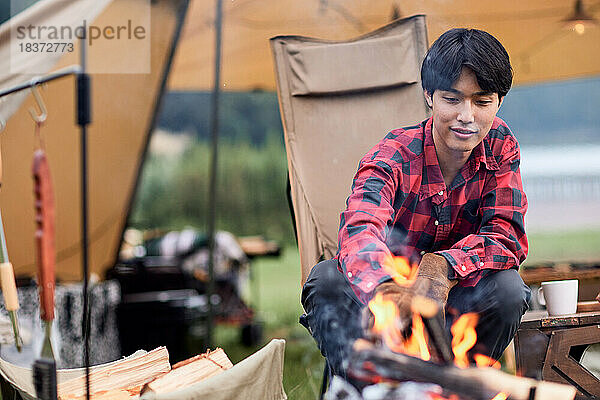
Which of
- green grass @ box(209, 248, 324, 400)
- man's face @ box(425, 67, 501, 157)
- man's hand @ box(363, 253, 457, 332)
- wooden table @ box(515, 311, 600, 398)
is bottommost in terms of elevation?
green grass @ box(209, 248, 324, 400)

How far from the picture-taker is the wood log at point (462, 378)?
0.96m

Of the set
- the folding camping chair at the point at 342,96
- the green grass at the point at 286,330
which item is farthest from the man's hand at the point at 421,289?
the green grass at the point at 286,330

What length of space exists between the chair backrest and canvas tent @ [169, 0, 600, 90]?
0.47 metres

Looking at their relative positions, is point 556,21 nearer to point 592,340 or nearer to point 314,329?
point 592,340

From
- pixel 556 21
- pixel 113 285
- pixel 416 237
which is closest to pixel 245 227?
pixel 113 285

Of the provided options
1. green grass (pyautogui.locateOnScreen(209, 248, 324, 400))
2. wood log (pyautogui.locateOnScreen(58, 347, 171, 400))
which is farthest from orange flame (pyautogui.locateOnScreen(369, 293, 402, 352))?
green grass (pyautogui.locateOnScreen(209, 248, 324, 400))

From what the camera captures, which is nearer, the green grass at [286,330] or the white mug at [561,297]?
the white mug at [561,297]

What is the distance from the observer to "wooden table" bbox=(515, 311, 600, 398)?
1.52 meters

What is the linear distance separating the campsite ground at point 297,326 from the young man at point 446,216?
1037 millimetres

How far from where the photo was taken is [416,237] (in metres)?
1.49

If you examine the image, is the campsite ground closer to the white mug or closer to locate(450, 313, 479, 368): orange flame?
the white mug

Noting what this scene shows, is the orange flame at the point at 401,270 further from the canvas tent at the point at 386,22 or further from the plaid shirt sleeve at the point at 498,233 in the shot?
the canvas tent at the point at 386,22

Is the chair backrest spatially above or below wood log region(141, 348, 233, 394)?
above

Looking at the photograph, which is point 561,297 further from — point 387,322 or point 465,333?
point 387,322
